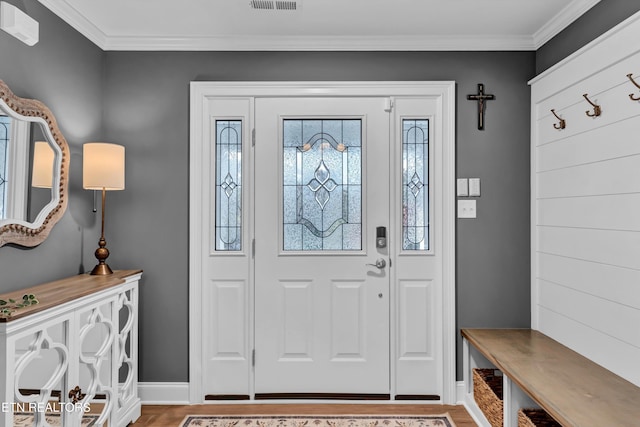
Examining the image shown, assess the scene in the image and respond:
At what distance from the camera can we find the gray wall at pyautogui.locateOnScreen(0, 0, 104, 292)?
2248 millimetres

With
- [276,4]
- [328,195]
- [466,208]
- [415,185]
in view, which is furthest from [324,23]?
[466,208]

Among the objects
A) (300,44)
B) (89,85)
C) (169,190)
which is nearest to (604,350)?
(300,44)

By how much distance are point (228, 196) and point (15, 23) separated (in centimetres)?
150

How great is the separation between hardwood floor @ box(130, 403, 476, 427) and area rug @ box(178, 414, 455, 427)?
0.05 meters

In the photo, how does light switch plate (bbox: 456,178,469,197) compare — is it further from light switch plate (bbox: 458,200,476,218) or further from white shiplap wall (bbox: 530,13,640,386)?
white shiplap wall (bbox: 530,13,640,386)

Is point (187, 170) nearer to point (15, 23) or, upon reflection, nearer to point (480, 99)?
point (15, 23)

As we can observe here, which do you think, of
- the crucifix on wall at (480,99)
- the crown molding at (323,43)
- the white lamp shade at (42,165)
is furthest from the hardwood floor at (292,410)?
the crown molding at (323,43)

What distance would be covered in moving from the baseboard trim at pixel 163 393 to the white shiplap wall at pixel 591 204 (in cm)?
248

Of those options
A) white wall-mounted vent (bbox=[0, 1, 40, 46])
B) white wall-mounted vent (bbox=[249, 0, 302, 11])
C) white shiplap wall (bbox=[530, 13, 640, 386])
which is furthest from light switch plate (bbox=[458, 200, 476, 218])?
white wall-mounted vent (bbox=[0, 1, 40, 46])

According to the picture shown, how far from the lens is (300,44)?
3053 mm

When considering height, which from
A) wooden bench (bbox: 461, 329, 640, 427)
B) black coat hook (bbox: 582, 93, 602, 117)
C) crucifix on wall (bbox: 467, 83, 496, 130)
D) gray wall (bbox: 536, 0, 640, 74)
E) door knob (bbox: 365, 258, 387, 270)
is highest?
gray wall (bbox: 536, 0, 640, 74)

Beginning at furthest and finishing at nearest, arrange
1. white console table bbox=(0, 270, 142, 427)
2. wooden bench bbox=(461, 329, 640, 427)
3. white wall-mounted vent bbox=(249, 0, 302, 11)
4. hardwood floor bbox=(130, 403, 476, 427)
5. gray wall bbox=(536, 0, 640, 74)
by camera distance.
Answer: hardwood floor bbox=(130, 403, 476, 427) < white wall-mounted vent bbox=(249, 0, 302, 11) < gray wall bbox=(536, 0, 640, 74) < wooden bench bbox=(461, 329, 640, 427) < white console table bbox=(0, 270, 142, 427)

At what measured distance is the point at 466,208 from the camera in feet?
10.0

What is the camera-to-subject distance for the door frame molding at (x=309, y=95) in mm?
3049
